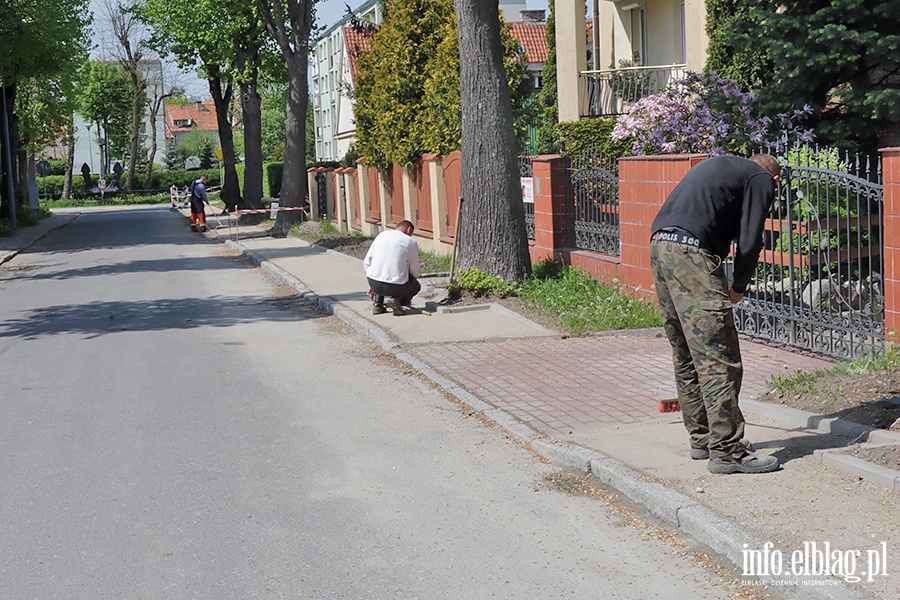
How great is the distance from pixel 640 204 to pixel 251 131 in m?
29.6

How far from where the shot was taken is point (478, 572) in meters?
5.02

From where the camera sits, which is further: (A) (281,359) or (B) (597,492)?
(A) (281,359)

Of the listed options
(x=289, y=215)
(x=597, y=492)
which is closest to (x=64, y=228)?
(x=289, y=215)

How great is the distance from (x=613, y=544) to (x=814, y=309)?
518 cm

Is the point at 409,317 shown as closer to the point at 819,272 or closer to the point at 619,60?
the point at 819,272

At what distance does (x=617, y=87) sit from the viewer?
22.4m

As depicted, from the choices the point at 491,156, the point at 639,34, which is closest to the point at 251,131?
the point at 639,34

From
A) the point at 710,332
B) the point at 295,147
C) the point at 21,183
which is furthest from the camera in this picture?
the point at 21,183

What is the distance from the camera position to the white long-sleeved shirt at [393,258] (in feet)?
44.4

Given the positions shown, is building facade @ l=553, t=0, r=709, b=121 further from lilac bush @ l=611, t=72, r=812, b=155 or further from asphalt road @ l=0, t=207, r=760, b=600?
asphalt road @ l=0, t=207, r=760, b=600

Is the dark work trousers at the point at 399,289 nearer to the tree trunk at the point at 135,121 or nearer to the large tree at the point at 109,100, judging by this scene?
the tree trunk at the point at 135,121

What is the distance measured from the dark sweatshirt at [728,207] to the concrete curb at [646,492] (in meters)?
Result: 1.26

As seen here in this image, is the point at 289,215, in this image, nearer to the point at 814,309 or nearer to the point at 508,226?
the point at 508,226

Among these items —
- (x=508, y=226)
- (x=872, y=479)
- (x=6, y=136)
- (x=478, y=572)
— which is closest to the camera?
(x=478, y=572)
